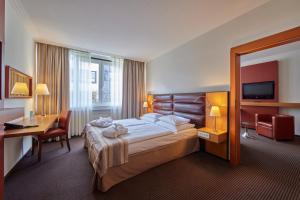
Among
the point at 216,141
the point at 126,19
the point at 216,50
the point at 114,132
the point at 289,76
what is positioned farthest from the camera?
the point at 289,76

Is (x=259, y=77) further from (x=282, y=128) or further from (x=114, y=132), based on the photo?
(x=114, y=132)

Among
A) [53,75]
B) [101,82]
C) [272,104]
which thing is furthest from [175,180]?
[272,104]

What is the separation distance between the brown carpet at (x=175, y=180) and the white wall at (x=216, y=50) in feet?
5.33

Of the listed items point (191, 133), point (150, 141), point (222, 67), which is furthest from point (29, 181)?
point (222, 67)

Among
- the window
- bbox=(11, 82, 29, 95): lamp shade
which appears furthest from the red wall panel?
bbox=(11, 82, 29, 95): lamp shade

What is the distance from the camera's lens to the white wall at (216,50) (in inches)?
79.8

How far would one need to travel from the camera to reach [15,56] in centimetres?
247

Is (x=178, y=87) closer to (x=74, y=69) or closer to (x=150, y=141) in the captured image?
(x=150, y=141)

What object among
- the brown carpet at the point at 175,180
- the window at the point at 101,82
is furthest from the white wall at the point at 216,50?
the window at the point at 101,82

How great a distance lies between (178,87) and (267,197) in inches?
113

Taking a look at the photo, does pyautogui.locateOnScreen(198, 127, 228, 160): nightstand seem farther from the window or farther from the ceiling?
the window

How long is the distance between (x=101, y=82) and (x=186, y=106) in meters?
3.09

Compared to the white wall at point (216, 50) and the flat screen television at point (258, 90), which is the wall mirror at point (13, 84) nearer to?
the white wall at point (216, 50)

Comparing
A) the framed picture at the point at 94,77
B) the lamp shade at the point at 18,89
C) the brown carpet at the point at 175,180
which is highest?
the framed picture at the point at 94,77
